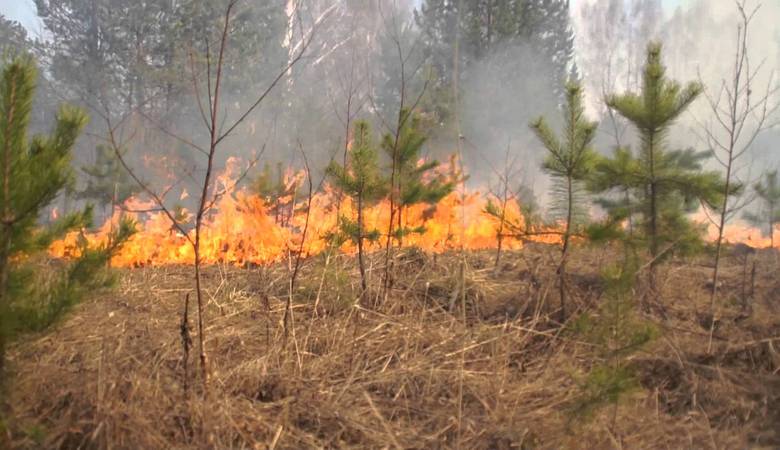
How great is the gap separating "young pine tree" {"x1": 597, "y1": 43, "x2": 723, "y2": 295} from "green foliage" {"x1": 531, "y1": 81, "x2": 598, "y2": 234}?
0.40m

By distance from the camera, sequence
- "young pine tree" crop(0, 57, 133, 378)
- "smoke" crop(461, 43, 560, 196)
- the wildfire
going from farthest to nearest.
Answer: "smoke" crop(461, 43, 560, 196), the wildfire, "young pine tree" crop(0, 57, 133, 378)

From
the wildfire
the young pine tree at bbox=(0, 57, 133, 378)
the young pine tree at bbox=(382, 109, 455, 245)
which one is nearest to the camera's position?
the young pine tree at bbox=(0, 57, 133, 378)

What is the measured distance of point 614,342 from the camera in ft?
10.6

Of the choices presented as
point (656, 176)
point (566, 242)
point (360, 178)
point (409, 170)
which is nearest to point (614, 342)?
point (566, 242)

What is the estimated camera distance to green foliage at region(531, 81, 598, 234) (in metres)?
4.68

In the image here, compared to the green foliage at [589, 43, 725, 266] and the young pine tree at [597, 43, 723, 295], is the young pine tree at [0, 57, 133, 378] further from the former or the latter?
the young pine tree at [597, 43, 723, 295]

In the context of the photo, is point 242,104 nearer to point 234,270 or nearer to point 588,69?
point 234,270

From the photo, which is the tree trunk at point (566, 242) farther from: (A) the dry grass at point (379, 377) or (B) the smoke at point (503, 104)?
(B) the smoke at point (503, 104)

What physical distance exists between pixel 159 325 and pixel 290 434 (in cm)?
188

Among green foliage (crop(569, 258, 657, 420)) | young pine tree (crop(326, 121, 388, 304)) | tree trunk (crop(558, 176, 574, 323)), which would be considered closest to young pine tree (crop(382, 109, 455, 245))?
young pine tree (crop(326, 121, 388, 304))

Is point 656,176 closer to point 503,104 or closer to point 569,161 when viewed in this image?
point 569,161

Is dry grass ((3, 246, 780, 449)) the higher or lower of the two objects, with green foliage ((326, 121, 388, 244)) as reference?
lower

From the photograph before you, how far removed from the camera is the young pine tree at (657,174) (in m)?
4.98

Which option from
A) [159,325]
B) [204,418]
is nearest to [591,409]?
[204,418]
